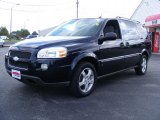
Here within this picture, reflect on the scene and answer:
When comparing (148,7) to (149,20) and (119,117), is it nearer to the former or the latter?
(149,20)

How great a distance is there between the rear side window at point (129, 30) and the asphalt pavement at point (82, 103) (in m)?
1.33

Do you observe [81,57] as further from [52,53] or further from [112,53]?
[112,53]

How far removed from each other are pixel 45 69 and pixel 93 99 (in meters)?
1.21

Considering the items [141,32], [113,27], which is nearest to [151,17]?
[141,32]

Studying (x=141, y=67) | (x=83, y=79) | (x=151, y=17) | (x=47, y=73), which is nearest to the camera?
(x=47, y=73)

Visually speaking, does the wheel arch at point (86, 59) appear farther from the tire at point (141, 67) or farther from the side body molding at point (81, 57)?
the tire at point (141, 67)

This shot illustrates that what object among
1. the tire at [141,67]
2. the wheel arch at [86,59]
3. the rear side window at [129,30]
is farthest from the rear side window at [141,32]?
the wheel arch at [86,59]

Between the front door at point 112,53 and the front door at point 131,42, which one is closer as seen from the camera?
the front door at point 112,53

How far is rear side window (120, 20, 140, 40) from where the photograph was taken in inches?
257

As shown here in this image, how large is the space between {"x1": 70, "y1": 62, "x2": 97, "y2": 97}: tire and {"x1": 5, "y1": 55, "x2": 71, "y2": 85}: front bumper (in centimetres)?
21

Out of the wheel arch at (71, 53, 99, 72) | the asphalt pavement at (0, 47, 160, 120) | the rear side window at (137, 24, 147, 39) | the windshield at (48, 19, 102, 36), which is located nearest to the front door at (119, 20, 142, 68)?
the rear side window at (137, 24, 147, 39)

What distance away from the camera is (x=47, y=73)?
14.7 ft

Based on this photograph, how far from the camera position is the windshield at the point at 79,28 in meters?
5.62

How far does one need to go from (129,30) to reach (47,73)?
11.0 feet
